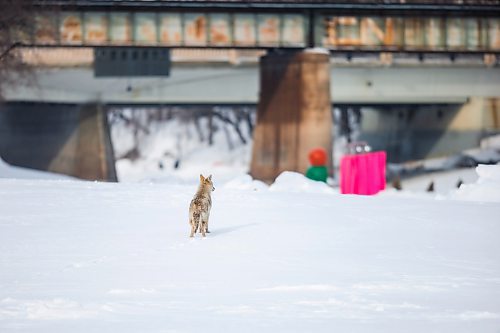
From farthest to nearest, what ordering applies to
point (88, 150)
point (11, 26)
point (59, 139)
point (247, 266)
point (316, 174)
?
point (88, 150)
point (59, 139)
point (11, 26)
point (316, 174)
point (247, 266)

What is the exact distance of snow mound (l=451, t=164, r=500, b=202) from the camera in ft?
79.9

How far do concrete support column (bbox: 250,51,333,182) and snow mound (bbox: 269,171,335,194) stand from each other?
25.1m

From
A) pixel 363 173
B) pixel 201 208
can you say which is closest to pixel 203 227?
pixel 201 208

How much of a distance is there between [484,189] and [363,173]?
1482cm

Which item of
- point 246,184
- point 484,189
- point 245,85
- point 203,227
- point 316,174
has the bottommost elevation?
point 245,85

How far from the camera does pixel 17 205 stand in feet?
66.0

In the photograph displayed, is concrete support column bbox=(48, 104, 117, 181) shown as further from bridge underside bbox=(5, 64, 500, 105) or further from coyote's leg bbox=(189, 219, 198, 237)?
coyote's leg bbox=(189, 219, 198, 237)

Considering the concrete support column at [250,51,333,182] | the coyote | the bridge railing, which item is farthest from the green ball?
the bridge railing

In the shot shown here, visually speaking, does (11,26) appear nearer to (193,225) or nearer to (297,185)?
(297,185)

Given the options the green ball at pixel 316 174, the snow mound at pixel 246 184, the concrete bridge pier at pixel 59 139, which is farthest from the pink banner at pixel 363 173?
the concrete bridge pier at pixel 59 139

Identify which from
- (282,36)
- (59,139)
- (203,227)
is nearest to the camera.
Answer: (203,227)

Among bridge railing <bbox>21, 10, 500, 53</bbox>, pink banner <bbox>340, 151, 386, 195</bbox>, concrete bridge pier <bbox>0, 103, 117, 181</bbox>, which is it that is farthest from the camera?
concrete bridge pier <bbox>0, 103, 117, 181</bbox>

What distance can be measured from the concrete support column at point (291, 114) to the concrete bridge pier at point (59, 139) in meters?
16.1

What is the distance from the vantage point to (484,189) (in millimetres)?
24609
